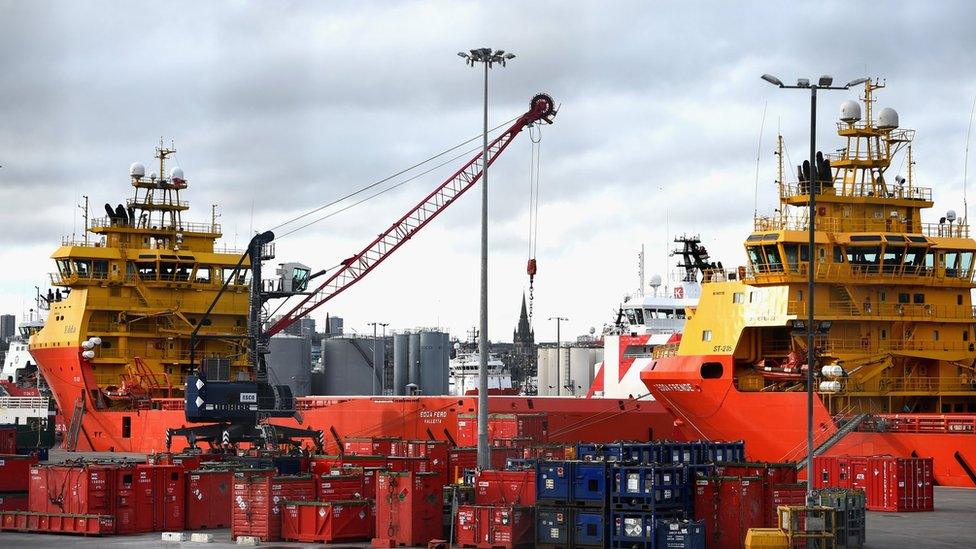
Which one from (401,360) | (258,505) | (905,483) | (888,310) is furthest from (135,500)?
(401,360)

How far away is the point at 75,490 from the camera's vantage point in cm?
2995

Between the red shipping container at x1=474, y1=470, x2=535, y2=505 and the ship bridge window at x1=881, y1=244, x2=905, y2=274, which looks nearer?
the red shipping container at x1=474, y1=470, x2=535, y2=505

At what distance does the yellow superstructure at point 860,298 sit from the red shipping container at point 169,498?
1906cm

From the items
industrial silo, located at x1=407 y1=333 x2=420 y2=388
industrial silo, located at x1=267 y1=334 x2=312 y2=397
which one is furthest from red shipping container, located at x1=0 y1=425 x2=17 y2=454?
industrial silo, located at x1=407 y1=333 x2=420 y2=388

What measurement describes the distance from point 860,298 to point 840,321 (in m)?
1.03

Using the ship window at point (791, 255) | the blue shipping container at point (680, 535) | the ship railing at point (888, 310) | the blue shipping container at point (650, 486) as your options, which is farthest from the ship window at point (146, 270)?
the blue shipping container at point (680, 535)

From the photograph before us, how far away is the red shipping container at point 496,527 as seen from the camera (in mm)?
26438

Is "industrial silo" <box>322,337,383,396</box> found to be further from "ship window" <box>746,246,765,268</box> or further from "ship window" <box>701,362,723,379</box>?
"ship window" <box>746,246,765,268</box>

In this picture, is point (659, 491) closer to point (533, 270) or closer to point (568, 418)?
point (568, 418)

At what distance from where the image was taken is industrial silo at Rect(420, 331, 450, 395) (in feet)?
289

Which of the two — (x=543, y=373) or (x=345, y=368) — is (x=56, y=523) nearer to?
(x=543, y=373)

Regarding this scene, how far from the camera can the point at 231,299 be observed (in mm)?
62719

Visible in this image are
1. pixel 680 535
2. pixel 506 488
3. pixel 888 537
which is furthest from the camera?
pixel 888 537

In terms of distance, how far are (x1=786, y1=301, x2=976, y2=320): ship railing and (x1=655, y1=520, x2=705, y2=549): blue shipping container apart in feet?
56.9
